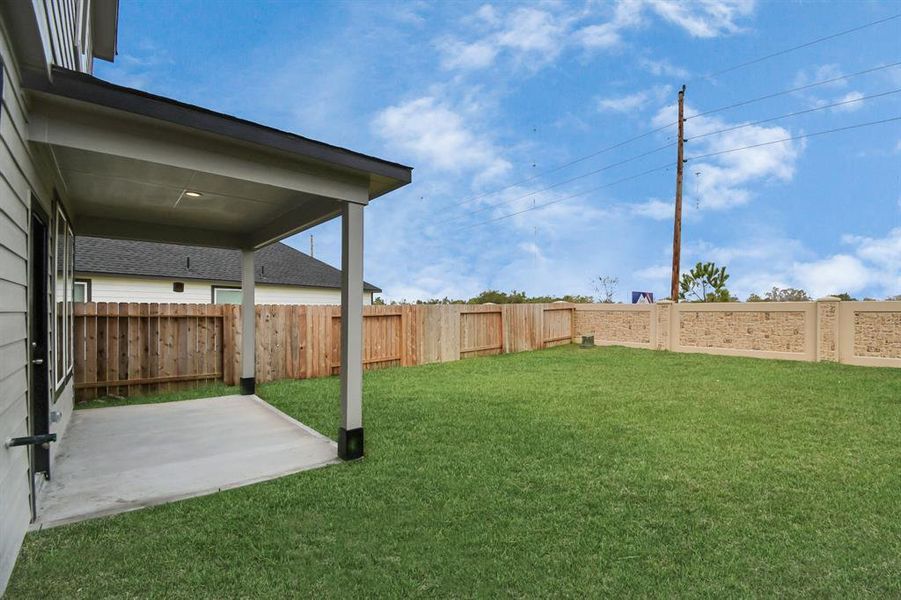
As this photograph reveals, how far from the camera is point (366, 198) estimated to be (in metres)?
4.08

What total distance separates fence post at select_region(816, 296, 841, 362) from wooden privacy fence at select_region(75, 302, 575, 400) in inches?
333

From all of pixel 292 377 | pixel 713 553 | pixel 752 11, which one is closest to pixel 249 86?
pixel 292 377

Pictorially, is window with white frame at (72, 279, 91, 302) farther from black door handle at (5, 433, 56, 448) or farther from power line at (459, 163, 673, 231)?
power line at (459, 163, 673, 231)

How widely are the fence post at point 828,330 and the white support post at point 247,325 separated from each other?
1263cm

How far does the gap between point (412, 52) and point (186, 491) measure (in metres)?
15.2

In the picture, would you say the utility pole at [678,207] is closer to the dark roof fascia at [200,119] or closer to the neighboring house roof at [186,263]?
the neighboring house roof at [186,263]

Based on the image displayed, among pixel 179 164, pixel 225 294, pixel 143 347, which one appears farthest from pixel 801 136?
pixel 225 294

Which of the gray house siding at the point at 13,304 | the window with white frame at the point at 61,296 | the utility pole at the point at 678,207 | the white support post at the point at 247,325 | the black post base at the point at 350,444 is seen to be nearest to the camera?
the gray house siding at the point at 13,304

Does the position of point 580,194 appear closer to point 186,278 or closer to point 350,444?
point 186,278

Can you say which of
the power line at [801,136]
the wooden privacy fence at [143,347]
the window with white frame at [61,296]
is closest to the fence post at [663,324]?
the power line at [801,136]

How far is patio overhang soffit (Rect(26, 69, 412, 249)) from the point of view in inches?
109

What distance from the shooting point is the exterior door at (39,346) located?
3.17 m

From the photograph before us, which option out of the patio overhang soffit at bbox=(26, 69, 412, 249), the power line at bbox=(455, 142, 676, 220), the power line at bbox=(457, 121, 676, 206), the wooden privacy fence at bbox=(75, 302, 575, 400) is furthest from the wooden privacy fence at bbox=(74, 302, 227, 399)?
the power line at bbox=(457, 121, 676, 206)

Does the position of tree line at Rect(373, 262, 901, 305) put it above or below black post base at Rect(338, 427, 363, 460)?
above
